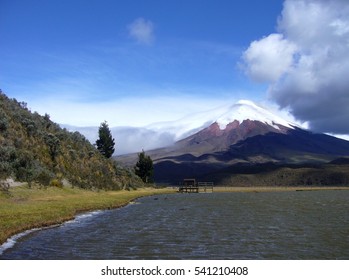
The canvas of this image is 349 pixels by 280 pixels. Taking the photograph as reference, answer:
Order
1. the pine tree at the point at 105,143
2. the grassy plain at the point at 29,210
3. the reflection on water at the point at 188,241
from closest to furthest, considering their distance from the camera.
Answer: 1. the reflection on water at the point at 188,241
2. the grassy plain at the point at 29,210
3. the pine tree at the point at 105,143

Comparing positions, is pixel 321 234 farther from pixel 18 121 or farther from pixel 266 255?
Answer: pixel 18 121

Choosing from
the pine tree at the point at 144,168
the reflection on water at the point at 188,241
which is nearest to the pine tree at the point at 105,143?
the pine tree at the point at 144,168

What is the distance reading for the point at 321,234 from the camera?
2667 cm

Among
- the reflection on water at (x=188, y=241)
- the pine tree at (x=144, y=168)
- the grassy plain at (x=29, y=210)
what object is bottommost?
the reflection on water at (x=188, y=241)

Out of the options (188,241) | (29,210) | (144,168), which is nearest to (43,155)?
(29,210)

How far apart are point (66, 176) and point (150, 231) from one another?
40.4 metres

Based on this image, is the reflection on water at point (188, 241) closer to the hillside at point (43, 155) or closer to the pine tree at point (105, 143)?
the hillside at point (43, 155)

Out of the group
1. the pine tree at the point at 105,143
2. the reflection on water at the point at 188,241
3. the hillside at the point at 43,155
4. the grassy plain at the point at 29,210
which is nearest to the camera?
the reflection on water at the point at 188,241

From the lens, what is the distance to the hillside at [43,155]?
51256 mm

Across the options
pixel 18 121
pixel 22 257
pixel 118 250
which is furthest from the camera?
pixel 18 121

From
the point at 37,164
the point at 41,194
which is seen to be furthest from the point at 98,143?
the point at 41,194

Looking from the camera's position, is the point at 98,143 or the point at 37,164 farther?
the point at 98,143

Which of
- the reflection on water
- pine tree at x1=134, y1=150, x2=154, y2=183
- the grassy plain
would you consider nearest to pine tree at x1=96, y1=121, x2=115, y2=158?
pine tree at x1=134, y1=150, x2=154, y2=183

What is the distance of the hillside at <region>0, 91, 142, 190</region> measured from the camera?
5126cm
